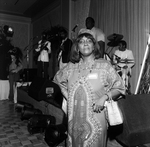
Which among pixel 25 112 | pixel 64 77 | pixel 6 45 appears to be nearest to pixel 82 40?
pixel 64 77

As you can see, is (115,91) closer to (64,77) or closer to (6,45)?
(64,77)

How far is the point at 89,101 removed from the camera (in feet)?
5.28

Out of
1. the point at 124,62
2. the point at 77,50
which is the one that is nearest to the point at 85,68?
the point at 77,50

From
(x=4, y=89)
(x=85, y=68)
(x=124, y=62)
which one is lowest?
(x=4, y=89)

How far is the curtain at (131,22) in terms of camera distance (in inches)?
202

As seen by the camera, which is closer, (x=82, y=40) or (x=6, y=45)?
(x=82, y=40)

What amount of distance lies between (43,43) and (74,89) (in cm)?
461

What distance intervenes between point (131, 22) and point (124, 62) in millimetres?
1423

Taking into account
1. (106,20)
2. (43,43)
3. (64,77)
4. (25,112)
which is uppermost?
(106,20)

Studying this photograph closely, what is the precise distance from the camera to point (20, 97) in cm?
595

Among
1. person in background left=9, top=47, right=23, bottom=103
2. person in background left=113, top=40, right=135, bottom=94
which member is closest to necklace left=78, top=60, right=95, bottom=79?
person in background left=113, top=40, right=135, bottom=94

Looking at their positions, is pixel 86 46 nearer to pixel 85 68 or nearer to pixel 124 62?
pixel 85 68

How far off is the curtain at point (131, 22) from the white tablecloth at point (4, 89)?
158 inches

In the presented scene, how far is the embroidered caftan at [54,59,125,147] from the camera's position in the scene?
5.24ft
